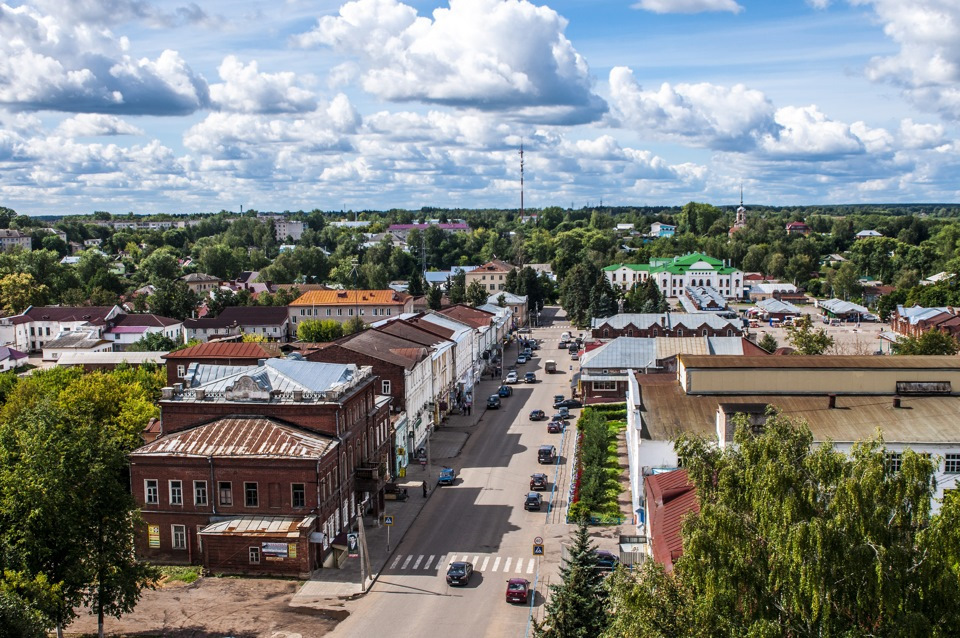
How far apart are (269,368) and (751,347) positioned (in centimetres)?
4372

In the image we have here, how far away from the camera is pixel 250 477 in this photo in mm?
35344

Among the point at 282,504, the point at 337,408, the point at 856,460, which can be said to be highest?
the point at 856,460

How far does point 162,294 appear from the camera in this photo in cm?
11569

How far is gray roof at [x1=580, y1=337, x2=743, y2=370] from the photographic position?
2640 inches

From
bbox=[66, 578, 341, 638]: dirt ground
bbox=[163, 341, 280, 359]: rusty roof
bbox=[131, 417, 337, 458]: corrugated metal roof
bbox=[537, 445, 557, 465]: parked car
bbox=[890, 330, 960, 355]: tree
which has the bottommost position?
bbox=[537, 445, 557, 465]: parked car

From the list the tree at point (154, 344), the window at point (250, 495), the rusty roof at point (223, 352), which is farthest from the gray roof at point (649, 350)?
the tree at point (154, 344)

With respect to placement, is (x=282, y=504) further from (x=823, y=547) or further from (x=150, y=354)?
(x=150, y=354)

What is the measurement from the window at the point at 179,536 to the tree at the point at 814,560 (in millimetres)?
Answer: 22942

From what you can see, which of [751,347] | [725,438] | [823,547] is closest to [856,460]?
[823,547]

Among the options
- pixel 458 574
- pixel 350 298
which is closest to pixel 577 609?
pixel 458 574

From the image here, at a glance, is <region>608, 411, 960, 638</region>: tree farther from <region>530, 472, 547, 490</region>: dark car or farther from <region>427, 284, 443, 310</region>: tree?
<region>427, 284, 443, 310</region>: tree

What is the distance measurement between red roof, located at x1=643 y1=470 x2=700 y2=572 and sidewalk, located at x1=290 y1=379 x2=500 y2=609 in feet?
36.8

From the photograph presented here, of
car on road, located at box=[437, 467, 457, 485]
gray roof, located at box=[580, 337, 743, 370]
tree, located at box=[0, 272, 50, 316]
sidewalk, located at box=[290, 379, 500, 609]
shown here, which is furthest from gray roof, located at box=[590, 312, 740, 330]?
tree, located at box=[0, 272, 50, 316]

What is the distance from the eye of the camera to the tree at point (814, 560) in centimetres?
1720
